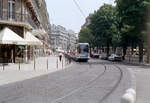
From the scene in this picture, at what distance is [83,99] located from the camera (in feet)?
24.9

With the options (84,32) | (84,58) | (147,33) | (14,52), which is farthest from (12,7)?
(84,32)

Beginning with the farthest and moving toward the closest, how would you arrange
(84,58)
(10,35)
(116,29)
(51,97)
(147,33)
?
(116,29), (84,58), (10,35), (51,97), (147,33)

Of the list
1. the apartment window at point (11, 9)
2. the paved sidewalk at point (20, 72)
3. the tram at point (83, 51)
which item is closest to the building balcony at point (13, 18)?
the apartment window at point (11, 9)

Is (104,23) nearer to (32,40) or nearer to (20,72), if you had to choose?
(32,40)

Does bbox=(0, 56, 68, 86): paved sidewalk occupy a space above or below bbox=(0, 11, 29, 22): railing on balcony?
below

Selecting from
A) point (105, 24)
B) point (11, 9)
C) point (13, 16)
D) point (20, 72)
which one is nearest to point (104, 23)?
point (105, 24)

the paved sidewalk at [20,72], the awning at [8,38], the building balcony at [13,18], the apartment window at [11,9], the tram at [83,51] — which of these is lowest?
the paved sidewalk at [20,72]

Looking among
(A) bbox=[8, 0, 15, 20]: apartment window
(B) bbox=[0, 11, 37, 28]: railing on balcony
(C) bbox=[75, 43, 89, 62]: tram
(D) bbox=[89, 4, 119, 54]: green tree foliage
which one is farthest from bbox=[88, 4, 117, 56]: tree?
(A) bbox=[8, 0, 15, 20]: apartment window

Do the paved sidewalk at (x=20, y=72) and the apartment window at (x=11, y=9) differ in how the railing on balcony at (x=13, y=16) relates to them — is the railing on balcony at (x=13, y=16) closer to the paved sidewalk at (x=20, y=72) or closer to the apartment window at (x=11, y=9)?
the apartment window at (x=11, y=9)

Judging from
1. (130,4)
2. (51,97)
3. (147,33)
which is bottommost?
(51,97)

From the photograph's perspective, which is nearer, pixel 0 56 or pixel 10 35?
pixel 10 35

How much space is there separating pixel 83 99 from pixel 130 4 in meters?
27.4

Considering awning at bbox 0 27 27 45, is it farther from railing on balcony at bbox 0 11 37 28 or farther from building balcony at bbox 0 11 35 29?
railing on balcony at bbox 0 11 37 28

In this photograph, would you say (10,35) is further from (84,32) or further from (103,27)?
(84,32)
